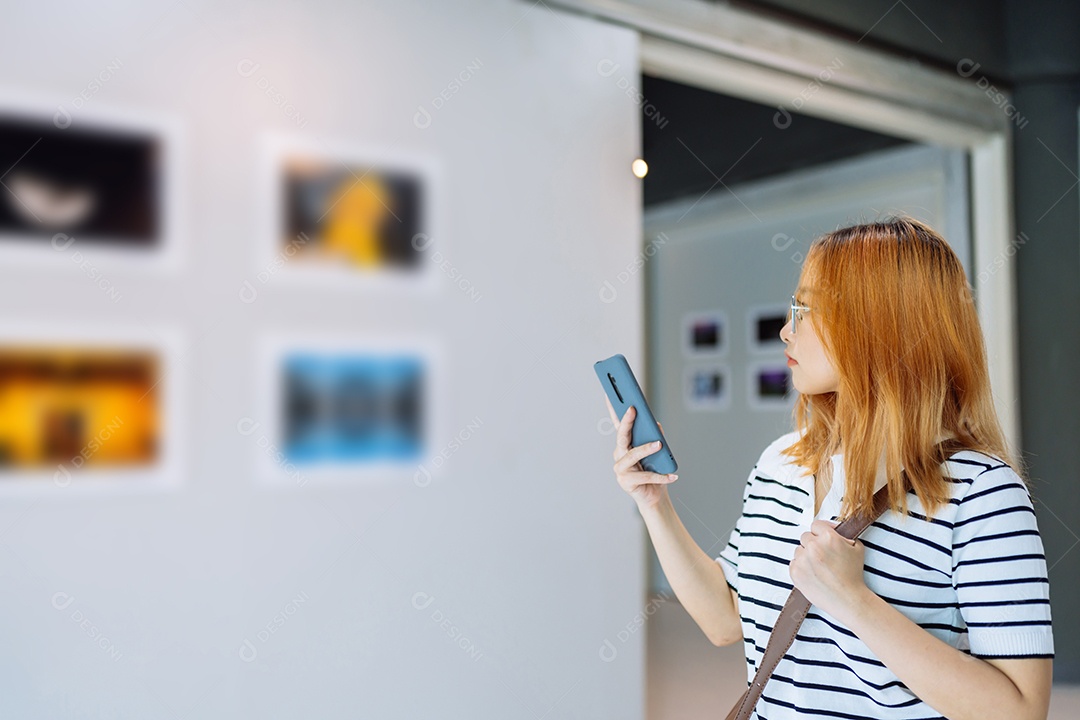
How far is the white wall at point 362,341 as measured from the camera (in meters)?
2.18

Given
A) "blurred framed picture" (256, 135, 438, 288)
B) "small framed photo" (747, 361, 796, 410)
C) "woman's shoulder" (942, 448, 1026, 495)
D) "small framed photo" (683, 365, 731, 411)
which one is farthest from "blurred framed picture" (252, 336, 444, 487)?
"small framed photo" (683, 365, 731, 411)

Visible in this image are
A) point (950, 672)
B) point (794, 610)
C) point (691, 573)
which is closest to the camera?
point (950, 672)

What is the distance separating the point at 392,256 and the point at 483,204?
36 cm

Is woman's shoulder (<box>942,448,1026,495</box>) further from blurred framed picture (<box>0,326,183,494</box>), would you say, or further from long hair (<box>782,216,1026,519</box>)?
blurred framed picture (<box>0,326,183,494</box>)

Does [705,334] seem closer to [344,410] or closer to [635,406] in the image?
[344,410]

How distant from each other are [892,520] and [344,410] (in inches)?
64.4

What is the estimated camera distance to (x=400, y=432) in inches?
104

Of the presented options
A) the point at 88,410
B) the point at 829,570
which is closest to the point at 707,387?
the point at 88,410

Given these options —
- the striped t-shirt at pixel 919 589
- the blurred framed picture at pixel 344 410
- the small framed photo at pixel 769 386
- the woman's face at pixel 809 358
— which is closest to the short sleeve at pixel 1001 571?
the striped t-shirt at pixel 919 589

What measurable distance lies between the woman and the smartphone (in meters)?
0.02

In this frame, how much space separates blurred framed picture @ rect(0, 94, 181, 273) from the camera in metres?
2.13

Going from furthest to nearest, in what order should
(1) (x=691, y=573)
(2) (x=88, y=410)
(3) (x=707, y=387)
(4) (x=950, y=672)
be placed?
(3) (x=707, y=387) < (2) (x=88, y=410) < (1) (x=691, y=573) < (4) (x=950, y=672)

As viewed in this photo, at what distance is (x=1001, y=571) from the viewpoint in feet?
3.96

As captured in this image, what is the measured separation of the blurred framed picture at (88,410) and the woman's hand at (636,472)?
4.31 feet
